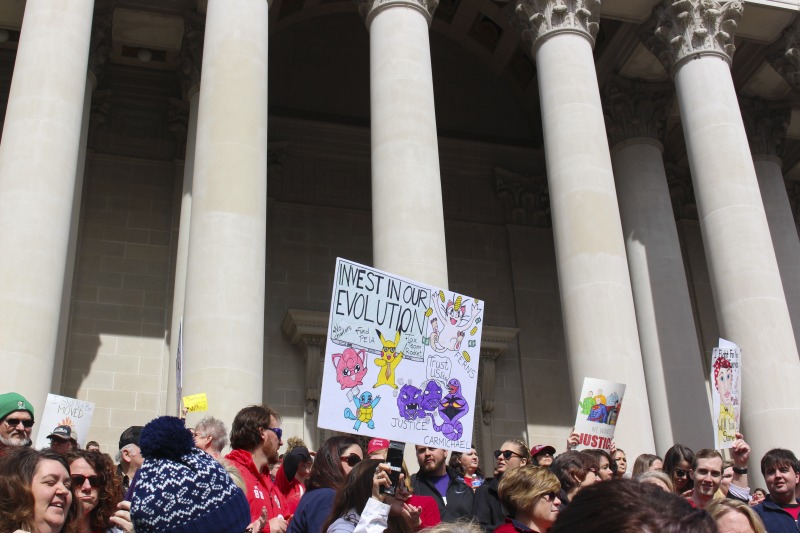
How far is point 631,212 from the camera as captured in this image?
24.7 meters

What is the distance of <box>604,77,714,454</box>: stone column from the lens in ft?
75.0

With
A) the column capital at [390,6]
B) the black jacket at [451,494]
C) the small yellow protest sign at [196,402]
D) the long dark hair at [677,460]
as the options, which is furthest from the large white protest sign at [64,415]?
the column capital at [390,6]

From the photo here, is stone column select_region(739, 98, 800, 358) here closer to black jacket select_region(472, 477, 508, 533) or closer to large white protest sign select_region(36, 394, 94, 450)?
black jacket select_region(472, 477, 508, 533)

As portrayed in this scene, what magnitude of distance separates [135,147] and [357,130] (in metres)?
6.88

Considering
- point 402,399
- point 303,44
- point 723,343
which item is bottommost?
point 402,399

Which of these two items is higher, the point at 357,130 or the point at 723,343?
the point at 357,130

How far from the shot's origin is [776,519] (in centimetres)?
895

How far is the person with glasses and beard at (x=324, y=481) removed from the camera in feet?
23.1

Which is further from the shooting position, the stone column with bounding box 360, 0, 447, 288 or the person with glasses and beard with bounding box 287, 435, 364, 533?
the stone column with bounding box 360, 0, 447, 288

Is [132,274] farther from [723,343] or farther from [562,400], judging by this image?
[723,343]

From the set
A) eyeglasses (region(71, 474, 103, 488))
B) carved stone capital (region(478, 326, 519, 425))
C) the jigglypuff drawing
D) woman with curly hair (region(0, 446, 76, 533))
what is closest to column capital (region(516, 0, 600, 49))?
carved stone capital (region(478, 326, 519, 425))

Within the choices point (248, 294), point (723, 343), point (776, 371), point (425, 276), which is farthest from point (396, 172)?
point (776, 371)

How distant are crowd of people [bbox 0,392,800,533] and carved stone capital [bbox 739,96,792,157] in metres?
17.5

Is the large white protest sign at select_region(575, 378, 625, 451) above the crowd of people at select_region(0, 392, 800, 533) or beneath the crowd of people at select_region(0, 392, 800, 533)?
above
